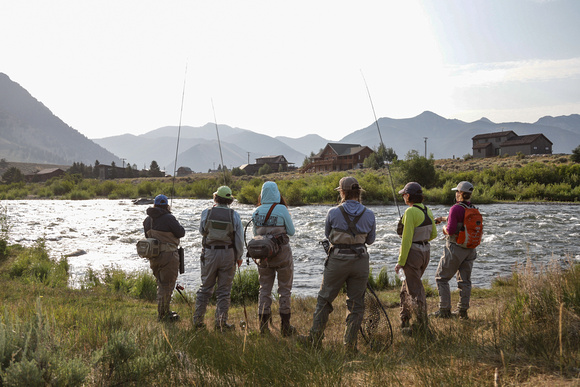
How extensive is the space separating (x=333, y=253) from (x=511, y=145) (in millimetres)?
84668

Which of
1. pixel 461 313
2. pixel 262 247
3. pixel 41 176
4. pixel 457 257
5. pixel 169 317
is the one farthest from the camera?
pixel 41 176

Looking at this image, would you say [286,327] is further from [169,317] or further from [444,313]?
[444,313]

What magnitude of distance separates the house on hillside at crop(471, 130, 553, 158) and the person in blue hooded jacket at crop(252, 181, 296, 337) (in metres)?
79.3

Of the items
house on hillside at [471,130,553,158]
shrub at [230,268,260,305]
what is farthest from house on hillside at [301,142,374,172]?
shrub at [230,268,260,305]

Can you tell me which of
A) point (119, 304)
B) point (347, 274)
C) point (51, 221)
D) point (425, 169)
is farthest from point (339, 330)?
point (425, 169)

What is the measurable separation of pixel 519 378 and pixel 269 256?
318 centimetres

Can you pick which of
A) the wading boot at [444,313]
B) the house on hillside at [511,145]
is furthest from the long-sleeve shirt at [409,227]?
the house on hillside at [511,145]

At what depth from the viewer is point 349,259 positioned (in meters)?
4.76

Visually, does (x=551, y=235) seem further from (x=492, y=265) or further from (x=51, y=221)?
(x=51, y=221)

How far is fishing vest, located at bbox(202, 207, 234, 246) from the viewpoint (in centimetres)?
601

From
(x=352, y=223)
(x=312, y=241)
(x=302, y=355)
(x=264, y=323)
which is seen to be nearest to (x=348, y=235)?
(x=352, y=223)

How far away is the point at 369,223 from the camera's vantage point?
4.85 meters

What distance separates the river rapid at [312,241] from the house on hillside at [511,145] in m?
51.1

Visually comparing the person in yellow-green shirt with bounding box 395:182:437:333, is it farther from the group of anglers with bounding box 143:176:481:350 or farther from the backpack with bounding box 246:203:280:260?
the backpack with bounding box 246:203:280:260
